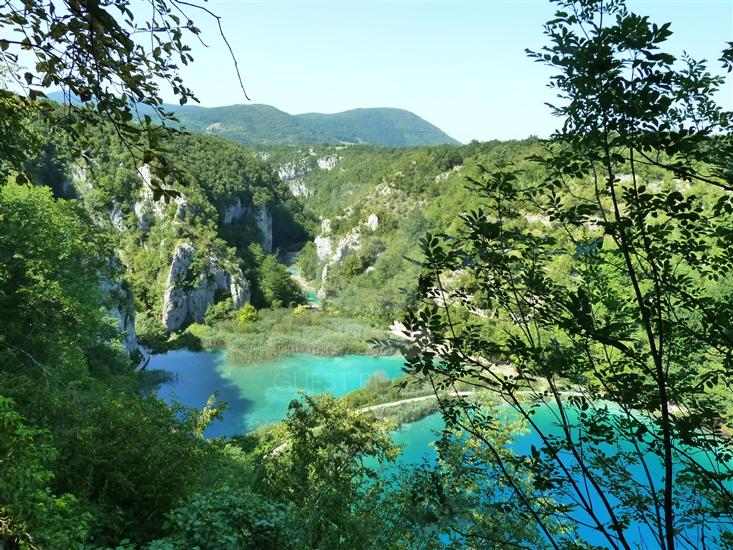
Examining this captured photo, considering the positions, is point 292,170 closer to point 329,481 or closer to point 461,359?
point 329,481

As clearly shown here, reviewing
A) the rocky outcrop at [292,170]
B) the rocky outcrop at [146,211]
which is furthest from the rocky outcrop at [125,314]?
the rocky outcrop at [292,170]

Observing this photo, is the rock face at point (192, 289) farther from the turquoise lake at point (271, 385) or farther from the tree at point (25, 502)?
the tree at point (25, 502)

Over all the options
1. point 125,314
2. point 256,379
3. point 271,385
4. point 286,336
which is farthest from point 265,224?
point 125,314

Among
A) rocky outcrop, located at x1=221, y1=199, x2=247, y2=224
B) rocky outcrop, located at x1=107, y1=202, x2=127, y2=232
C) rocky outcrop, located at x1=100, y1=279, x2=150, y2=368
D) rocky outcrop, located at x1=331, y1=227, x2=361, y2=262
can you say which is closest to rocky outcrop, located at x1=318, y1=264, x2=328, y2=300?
rocky outcrop, located at x1=331, y1=227, x2=361, y2=262

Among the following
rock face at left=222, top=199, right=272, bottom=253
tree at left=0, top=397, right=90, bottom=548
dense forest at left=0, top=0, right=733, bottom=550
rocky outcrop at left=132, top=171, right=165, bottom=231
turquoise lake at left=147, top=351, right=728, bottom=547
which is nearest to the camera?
dense forest at left=0, top=0, right=733, bottom=550

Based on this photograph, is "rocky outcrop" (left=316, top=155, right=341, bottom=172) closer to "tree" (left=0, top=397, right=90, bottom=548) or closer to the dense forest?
the dense forest

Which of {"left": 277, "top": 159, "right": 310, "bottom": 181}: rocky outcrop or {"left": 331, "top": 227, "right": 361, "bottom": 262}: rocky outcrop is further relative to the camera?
{"left": 277, "top": 159, "right": 310, "bottom": 181}: rocky outcrop
